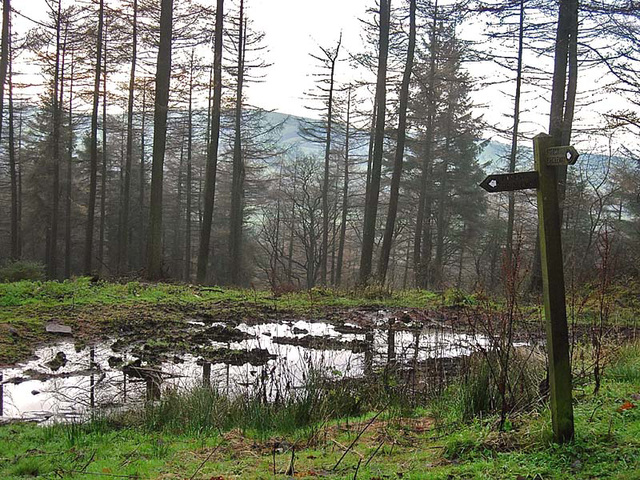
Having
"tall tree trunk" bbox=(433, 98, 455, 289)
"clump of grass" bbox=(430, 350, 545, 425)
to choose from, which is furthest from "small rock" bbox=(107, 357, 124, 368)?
"tall tree trunk" bbox=(433, 98, 455, 289)

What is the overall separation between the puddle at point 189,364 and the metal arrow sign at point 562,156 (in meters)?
1.51

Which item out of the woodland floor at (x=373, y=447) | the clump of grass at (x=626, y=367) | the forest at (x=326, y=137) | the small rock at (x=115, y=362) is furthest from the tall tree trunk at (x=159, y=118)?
the clump of grass at (x=626, y=367)

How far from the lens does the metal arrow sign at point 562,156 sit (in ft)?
10.0

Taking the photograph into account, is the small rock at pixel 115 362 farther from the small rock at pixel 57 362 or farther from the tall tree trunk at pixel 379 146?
the tall tree trunk at pixel 379 146

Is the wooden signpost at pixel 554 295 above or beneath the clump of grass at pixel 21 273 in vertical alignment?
above

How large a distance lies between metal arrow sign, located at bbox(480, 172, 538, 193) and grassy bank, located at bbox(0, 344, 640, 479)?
4.98ft

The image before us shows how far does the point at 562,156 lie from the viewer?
3096 mm

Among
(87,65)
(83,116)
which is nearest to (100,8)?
(87,65)

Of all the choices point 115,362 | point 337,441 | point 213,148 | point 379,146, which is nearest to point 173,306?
point 115,362

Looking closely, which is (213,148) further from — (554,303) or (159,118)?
(554,303)

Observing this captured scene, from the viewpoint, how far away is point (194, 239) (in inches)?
1470

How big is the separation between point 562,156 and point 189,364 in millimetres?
4671

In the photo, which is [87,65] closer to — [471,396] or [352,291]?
[352,291]

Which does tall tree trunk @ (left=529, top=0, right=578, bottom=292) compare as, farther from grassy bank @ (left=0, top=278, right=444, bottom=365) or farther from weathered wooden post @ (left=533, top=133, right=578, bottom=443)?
weathered wooden post @ (left=533, top=133, right=578, bottom=443)
